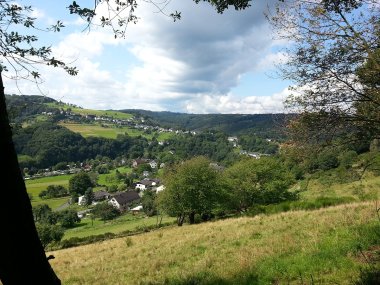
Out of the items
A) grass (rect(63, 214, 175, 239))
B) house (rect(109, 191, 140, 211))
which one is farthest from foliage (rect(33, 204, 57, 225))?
house (rect(109, 191, 140, 211))

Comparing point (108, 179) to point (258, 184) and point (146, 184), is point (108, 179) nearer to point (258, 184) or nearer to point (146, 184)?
point (146, 184)

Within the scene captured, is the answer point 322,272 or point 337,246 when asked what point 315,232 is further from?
point 322,272

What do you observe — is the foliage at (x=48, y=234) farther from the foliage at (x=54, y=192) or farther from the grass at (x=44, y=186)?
the foliage at (x=54, y=192)

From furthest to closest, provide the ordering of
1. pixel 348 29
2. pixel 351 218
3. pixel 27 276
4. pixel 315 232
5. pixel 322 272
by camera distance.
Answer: pixel 351 218 < pixel 315 232 < pixel 348 29 < pixel 322 272 < pixel 27 276

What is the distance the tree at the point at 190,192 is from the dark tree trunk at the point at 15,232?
41.6 meters

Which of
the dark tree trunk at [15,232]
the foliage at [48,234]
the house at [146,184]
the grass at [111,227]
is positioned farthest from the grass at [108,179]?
the dark tree trunk at [15,232]

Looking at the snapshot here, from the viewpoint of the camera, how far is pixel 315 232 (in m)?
11.4

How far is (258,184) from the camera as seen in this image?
50.7m

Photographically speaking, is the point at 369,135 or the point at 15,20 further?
the point at 369,135

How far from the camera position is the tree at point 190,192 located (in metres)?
45.1

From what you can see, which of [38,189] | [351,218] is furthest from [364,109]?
[38,189]

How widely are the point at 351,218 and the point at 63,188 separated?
12807 cm

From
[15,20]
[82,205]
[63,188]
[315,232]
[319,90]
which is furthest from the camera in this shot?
[63,188]

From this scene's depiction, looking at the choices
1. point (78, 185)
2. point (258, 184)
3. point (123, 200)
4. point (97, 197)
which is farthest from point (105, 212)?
point (258, 184)
